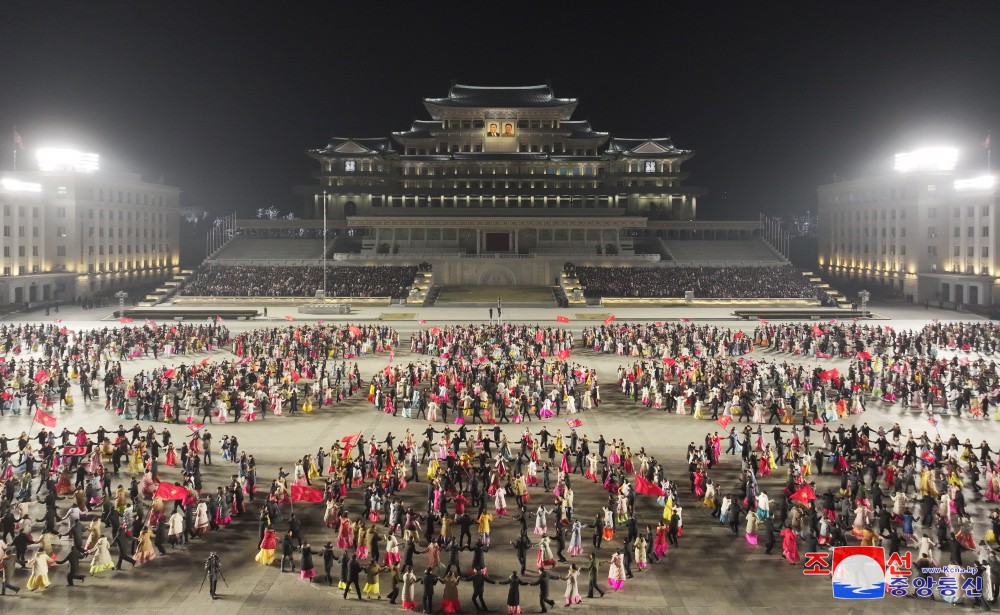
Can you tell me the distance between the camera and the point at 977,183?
61.9 meters

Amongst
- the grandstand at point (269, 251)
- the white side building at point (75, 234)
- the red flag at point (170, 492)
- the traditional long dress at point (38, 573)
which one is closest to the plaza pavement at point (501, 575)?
the traditional long dress at point (38, 573)

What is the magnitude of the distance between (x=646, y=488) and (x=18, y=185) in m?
65.1

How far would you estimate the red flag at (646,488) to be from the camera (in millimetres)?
17250

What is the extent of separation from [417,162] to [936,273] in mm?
53643

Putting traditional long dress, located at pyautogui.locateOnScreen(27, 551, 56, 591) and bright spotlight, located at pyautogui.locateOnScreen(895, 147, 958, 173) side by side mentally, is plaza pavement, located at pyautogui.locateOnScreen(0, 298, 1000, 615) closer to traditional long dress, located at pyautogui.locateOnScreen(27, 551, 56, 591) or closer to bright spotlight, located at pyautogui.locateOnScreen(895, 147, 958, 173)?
traditional long dress, located at pyautogui.locateOnScreen(27, 551, 56, 591)

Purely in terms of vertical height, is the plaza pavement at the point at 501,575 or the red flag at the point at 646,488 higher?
the red flag at the point at 646,488

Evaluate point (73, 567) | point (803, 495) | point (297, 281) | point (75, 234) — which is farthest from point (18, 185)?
point (803, 495)

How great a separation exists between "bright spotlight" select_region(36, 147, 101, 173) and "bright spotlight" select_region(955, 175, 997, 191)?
3170 inches

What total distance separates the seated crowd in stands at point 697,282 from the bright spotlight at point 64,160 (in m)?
48.5

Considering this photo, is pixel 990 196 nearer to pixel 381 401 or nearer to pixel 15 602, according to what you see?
pixel 381 401

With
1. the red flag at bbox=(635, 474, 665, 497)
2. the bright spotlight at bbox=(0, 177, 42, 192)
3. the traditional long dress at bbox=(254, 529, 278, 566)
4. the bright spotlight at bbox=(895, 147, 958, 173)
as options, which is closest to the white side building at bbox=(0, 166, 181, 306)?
the bright spotlight at bbox=(0, 177, 42, 192)

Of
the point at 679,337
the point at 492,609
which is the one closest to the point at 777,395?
the point at 679,337

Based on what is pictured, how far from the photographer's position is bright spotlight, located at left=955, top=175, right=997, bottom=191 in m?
60.1

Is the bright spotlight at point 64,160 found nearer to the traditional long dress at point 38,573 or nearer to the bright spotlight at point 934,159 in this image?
the traditional long dress at point 38,573
